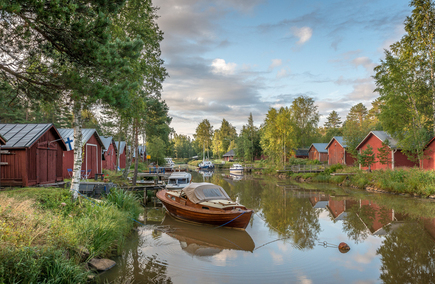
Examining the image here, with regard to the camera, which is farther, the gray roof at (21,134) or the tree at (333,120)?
the tree at (333,120)

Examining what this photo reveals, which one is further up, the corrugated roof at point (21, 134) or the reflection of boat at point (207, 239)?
the corrugated roof at point (21, 134)

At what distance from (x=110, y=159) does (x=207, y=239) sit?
2641 centimetres

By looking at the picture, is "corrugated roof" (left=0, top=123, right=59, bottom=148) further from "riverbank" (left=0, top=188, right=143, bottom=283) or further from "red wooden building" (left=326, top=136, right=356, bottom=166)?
"red wooden building" (left=326, top=136, right=356, bottom=166)

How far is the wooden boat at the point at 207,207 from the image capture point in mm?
10883

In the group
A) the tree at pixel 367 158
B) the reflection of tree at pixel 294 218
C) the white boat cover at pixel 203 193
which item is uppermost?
the tree at pixel 367 158

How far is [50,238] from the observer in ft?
19.3

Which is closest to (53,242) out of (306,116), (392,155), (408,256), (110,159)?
(408,256)

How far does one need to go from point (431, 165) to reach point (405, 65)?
29.8 feet

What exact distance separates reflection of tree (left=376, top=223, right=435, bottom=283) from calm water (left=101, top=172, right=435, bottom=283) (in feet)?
0.07

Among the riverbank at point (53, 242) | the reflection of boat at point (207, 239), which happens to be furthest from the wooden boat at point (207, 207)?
the riverbank at point (53, 242)

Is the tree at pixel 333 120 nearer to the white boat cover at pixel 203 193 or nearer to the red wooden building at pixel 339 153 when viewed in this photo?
the red wooden building at pixel 339 153

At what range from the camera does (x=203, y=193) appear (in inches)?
489

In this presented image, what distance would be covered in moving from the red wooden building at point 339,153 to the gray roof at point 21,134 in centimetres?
3485

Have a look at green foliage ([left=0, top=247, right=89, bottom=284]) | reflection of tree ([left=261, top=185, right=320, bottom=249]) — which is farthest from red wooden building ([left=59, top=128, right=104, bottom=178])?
green foliage ([left=0, top=247, right=89, bottom=284])
